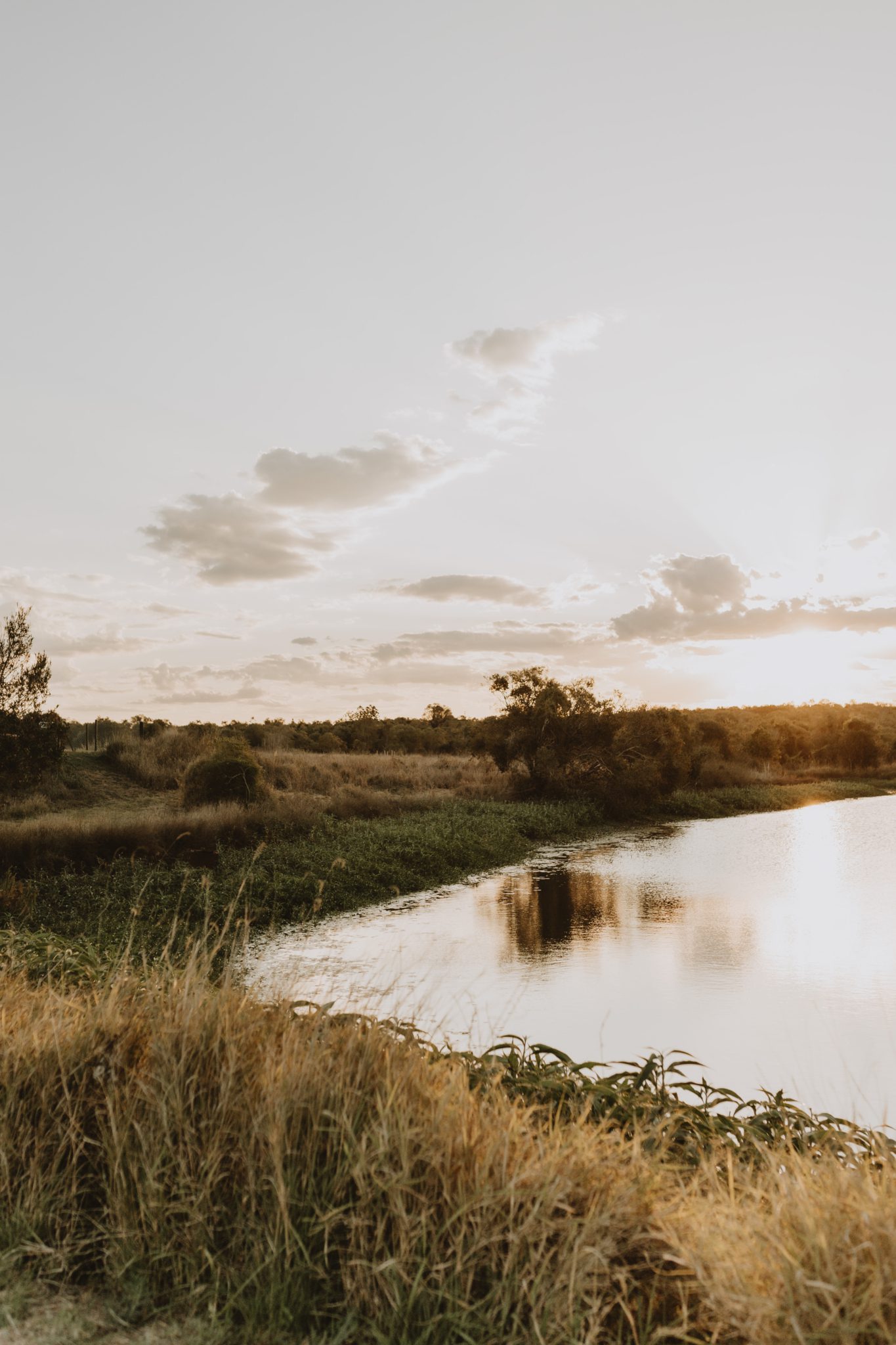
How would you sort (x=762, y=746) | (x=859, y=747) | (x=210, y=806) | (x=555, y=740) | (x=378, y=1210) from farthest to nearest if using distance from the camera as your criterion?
(x=859, y=747)
(x=762, y=746)
(x=555, y=740)
(x=210, y=806)
(x=378, y=1210)

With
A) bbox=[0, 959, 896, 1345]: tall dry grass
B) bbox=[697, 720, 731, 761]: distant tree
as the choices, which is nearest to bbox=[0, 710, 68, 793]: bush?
bbox=[0, 959, 896, 1345]: tall dry grass

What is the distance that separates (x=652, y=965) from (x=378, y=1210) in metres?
10.1

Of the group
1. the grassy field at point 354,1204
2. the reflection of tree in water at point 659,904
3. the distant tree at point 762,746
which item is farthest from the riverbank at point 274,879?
the distant tree at point 762,746

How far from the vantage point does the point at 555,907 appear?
16328mm

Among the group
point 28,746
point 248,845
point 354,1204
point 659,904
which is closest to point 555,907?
point 659,904

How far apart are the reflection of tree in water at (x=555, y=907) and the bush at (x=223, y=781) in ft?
24.5

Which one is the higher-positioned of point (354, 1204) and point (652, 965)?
point (354, 1204)

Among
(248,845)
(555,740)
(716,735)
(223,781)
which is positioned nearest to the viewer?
(248,845)

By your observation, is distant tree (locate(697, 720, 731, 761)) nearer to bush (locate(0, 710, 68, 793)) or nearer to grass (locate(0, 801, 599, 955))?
grass (locate(0, 801, 599, 955))

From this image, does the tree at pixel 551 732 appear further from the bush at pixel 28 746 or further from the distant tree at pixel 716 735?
the distant tree at pixel 716 735

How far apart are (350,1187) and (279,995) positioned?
1259 mm

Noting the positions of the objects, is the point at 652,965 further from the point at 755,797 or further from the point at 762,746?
the point at 762,746

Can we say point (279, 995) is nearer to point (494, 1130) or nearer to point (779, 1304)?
point (494, 1130)

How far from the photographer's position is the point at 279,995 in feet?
13.0
